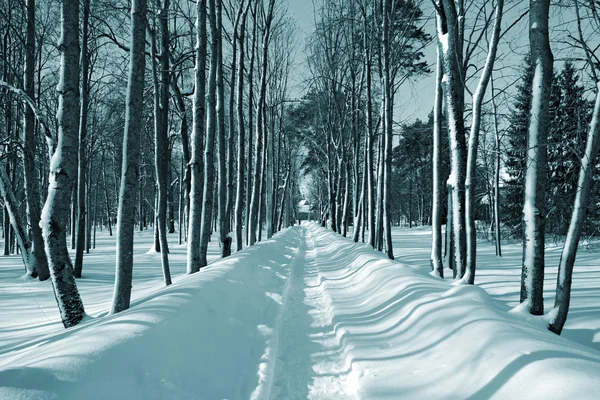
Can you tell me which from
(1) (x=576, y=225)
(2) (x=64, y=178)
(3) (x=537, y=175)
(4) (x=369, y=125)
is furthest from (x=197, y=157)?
(4) (x=369, y=125)

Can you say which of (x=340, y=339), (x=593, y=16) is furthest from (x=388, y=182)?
(x=340, y=339)

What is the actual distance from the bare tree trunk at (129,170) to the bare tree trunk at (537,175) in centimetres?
562

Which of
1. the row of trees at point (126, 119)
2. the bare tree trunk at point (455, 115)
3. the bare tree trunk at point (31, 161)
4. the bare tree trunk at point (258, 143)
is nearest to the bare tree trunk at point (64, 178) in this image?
the row of trees at point (126, 119)

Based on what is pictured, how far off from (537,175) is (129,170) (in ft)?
19.0

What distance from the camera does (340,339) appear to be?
4.23 m

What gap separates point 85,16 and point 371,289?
35.0 ft

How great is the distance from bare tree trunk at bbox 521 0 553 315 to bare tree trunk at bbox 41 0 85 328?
21.4 ft

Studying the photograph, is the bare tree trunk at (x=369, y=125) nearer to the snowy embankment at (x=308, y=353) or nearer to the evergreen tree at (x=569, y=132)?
the evergreen tree at (x=569, y=132)

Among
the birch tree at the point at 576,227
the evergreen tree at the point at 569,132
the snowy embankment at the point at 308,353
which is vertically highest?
the evergreen tree at the point at 569,132

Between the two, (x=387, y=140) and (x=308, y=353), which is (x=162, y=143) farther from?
(x=308, y=353)

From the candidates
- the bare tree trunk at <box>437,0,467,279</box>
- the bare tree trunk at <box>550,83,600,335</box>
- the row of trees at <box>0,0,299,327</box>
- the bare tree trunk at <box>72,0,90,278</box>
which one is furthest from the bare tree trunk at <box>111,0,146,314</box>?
the bare tree trunk at <box>550,83,600,335</box>

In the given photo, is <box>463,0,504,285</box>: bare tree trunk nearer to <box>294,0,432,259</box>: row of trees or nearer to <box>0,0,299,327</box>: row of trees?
<box>294,0,432,259</box>: row of trees

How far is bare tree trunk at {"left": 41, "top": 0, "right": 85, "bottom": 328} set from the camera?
4.80 m

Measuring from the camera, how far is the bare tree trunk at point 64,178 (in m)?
4.80
